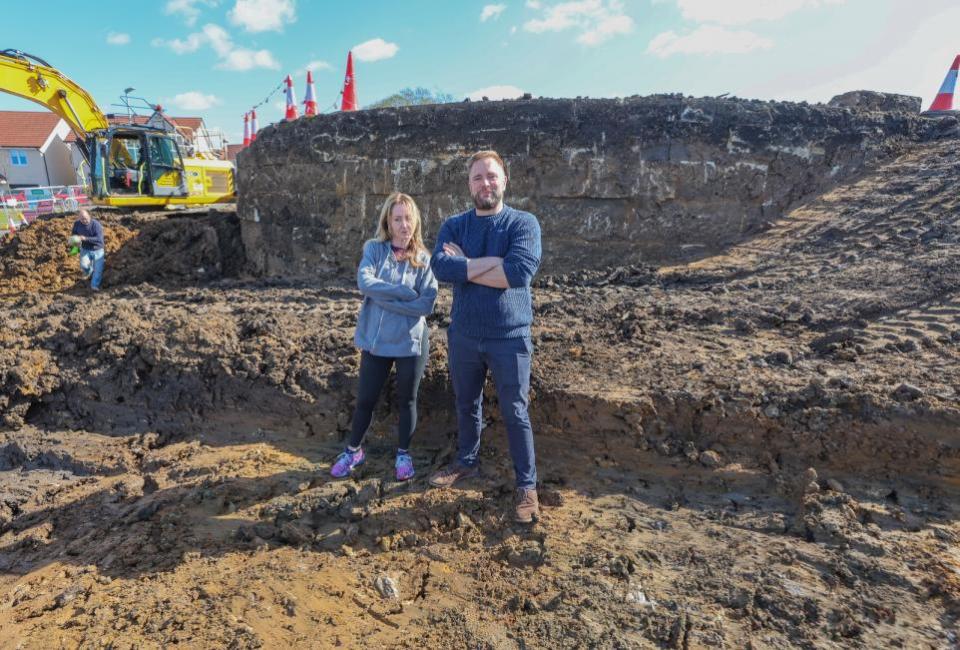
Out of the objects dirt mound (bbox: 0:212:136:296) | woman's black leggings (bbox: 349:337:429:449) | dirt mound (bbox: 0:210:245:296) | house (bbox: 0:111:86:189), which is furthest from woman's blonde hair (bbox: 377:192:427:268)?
house (bbox: 0:111:86:189)

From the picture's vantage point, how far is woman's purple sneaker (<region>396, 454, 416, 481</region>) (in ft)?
10.6

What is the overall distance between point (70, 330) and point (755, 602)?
17.6 ft

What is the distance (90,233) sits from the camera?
948 centimetres

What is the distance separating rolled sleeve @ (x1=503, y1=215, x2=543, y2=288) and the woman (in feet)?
2.01

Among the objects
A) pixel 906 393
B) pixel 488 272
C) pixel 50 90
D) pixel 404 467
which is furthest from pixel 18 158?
pixel 906 393

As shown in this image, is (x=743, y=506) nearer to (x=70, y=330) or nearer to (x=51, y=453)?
(x=51, y=453)

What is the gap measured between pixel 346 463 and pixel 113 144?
1198 centimetres

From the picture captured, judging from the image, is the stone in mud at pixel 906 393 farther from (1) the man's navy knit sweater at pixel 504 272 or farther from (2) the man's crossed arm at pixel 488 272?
(2) the man's crossed arm at pixel 488 272

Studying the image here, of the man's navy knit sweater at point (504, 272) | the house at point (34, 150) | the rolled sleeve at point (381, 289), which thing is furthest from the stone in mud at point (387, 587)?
the house at point (34, 150)

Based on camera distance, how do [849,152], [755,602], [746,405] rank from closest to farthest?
[755,602], [746,405], [849,152]

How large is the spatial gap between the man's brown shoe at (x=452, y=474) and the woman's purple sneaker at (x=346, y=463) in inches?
21.8

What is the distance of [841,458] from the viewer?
10.0 ft

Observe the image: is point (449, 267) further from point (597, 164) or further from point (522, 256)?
point (597, 164)

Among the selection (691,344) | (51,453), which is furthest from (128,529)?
(691,344)
